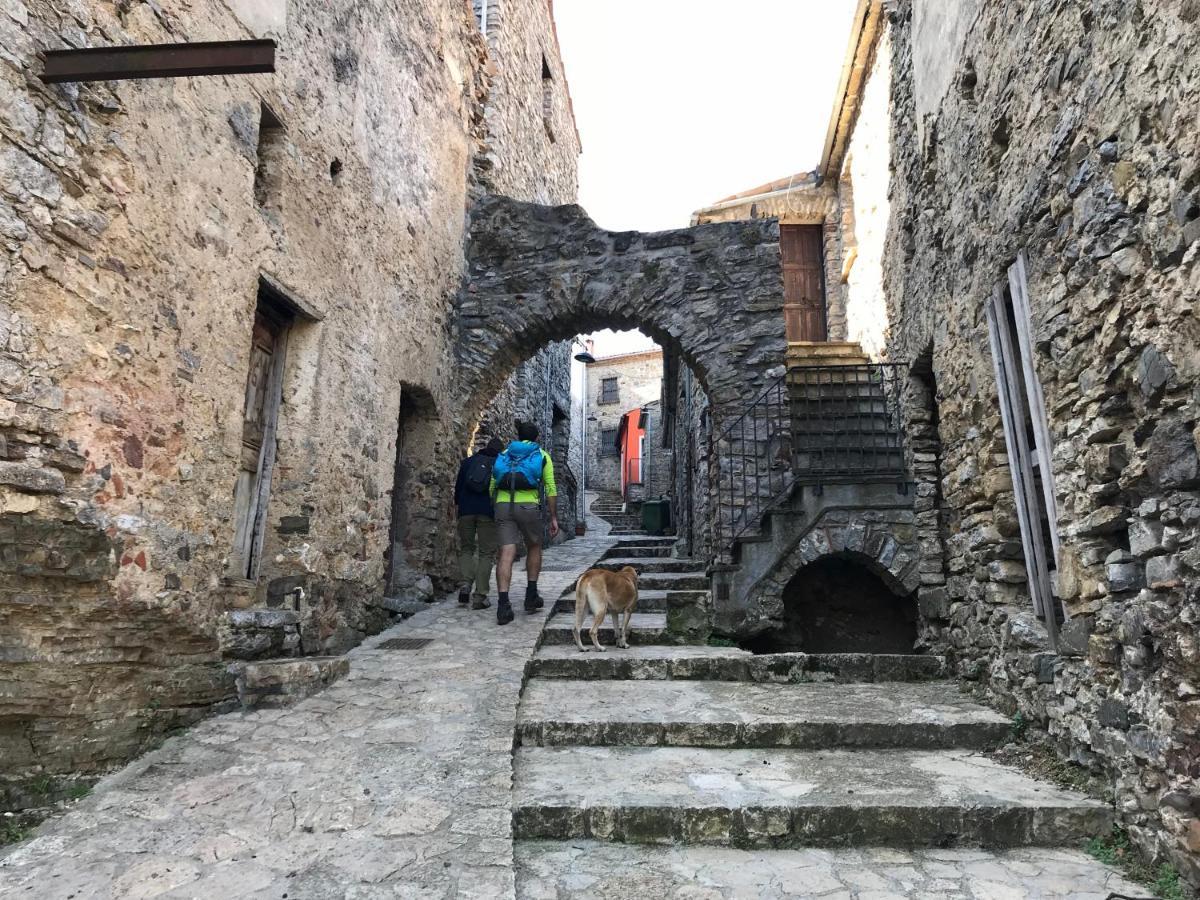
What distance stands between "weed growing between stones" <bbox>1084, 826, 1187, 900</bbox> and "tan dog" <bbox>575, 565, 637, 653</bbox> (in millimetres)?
2892

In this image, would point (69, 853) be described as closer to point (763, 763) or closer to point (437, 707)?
point (437, 707)

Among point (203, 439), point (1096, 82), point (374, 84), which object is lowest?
point (203, 439)

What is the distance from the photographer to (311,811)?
2.78 meters

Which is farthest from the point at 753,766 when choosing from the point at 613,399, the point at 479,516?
the point at 613,399

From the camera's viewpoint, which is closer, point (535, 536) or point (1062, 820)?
point (1062, 820)

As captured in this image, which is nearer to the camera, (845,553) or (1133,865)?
(1133,865)

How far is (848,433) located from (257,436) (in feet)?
14.7

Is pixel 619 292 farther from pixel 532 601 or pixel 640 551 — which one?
pixel 640 551

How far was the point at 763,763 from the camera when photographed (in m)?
3.39

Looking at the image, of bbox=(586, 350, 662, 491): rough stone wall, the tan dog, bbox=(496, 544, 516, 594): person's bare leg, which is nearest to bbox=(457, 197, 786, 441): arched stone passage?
bbox=(496, 544, 516, 594): person's bare leg

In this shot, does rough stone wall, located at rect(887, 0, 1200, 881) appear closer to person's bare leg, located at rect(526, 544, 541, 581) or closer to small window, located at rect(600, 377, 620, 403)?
person's bare leg, located at rect(526, 544, 541, 581)

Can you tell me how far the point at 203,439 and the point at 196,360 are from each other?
0.40m

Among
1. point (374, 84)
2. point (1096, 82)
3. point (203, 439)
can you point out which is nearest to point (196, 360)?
point (203, 439)

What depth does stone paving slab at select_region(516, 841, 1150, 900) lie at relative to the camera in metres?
2.43
